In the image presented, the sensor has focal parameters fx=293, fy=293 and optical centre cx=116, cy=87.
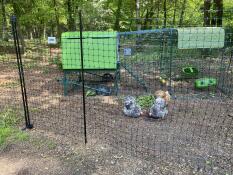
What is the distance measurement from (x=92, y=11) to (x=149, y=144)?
12.2 meters

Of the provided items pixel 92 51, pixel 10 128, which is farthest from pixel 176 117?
pixel 10 128

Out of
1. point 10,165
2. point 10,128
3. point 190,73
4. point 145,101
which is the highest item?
point 190,73

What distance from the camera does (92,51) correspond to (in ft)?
21.2

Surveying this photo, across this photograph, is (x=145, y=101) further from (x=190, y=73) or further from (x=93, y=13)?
(x=93, y=13)

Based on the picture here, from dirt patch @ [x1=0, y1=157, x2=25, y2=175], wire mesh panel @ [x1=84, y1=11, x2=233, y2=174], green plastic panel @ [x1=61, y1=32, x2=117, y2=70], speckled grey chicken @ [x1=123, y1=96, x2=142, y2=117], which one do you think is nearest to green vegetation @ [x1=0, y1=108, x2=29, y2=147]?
dirt patch @ [x1=0, y1=157, x2=25, y2=175]

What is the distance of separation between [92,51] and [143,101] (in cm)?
159

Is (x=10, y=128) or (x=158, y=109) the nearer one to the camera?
(x=10, y=128)

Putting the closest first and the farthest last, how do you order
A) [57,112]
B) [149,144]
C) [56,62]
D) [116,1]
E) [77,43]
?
1. [149,144]
2. [57,112]
3. [77,43]
4. [56,62]
5. [116,1]

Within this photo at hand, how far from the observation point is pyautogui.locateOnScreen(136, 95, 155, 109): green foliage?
5898 millimetres

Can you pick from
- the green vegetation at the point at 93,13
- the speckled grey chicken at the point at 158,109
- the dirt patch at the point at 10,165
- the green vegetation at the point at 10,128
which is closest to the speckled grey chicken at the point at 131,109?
the speckled grey chicken at the point at 158,109

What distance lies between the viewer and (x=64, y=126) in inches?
199

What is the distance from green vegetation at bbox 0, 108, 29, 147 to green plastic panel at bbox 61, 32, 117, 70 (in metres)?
1.61

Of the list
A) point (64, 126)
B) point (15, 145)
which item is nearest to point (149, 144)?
point (64, 126)

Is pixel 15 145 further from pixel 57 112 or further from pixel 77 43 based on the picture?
pixel 77 43
